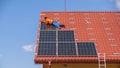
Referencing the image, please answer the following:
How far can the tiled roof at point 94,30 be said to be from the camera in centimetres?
1894

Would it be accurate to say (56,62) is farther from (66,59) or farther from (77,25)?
(77,25)

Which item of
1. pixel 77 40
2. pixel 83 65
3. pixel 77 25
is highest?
pixel 77 25

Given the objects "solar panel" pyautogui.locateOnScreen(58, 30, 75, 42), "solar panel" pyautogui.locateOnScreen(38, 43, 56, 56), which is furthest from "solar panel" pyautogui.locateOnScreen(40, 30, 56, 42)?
"solar panel" pyautogui.locateOnScreen(38, 43, 56, 56)

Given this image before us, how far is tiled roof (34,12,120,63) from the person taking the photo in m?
18.9

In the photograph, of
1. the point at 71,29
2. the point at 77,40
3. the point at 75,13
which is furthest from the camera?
the point at 75,13

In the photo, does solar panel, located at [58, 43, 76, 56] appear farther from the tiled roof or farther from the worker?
the worker

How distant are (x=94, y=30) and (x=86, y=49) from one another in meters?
3.36

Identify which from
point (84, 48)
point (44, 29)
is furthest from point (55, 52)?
point (44, 29)

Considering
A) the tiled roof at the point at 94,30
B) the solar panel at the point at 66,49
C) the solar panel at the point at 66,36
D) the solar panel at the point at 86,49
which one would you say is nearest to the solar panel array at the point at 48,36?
the solar panel at the point at 66,36

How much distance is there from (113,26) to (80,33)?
3070 millimetres

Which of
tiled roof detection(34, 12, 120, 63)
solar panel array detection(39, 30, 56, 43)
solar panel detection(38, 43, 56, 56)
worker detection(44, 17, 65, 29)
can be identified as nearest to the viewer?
tiled roof detection(34, 12, 120, 63)

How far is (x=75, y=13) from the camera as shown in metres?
26.0

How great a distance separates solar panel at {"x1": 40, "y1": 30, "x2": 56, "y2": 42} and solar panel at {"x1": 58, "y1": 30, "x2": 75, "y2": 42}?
452 mm

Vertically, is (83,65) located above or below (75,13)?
below
